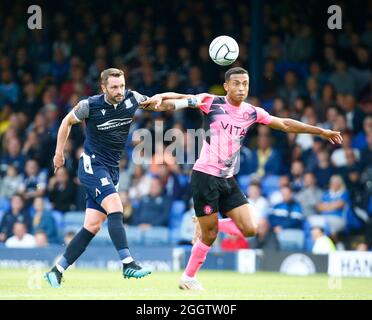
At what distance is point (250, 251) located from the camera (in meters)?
16.2

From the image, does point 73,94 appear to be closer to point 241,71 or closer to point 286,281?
point 286,281

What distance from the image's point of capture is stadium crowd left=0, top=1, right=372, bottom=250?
17.2m

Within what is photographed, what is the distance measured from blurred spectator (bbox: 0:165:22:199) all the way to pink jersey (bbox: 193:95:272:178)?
914 cm

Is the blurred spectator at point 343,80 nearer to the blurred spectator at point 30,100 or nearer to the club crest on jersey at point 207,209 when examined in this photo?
the blurred spectator at point 30,100

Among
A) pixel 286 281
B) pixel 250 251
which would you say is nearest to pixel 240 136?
pixel 286 281

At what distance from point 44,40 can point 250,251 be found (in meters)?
8.53

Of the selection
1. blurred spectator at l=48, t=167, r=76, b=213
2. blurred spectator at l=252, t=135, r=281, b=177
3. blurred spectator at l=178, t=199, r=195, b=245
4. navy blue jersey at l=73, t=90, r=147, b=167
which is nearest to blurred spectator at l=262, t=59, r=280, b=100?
blurred spectator at l=252, t=135, r=281, b=177

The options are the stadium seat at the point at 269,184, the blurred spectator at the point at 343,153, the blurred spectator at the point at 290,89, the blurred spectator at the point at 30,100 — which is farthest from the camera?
the blurred spectator at the point at 30,100

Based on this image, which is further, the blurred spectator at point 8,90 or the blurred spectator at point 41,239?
the blurred spectator at point 8,90

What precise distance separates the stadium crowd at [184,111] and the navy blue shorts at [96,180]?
6.25m

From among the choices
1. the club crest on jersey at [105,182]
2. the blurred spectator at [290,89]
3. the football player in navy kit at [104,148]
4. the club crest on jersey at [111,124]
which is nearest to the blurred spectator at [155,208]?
the blurred spectator at [290,89]

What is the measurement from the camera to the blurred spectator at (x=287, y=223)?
55.5 feet

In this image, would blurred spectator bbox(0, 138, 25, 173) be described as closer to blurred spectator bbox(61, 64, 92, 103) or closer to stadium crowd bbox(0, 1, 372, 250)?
stadium crowd bbox(0, 1, 372, 250)

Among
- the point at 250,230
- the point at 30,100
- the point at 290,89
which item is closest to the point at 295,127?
the point at 250,230
